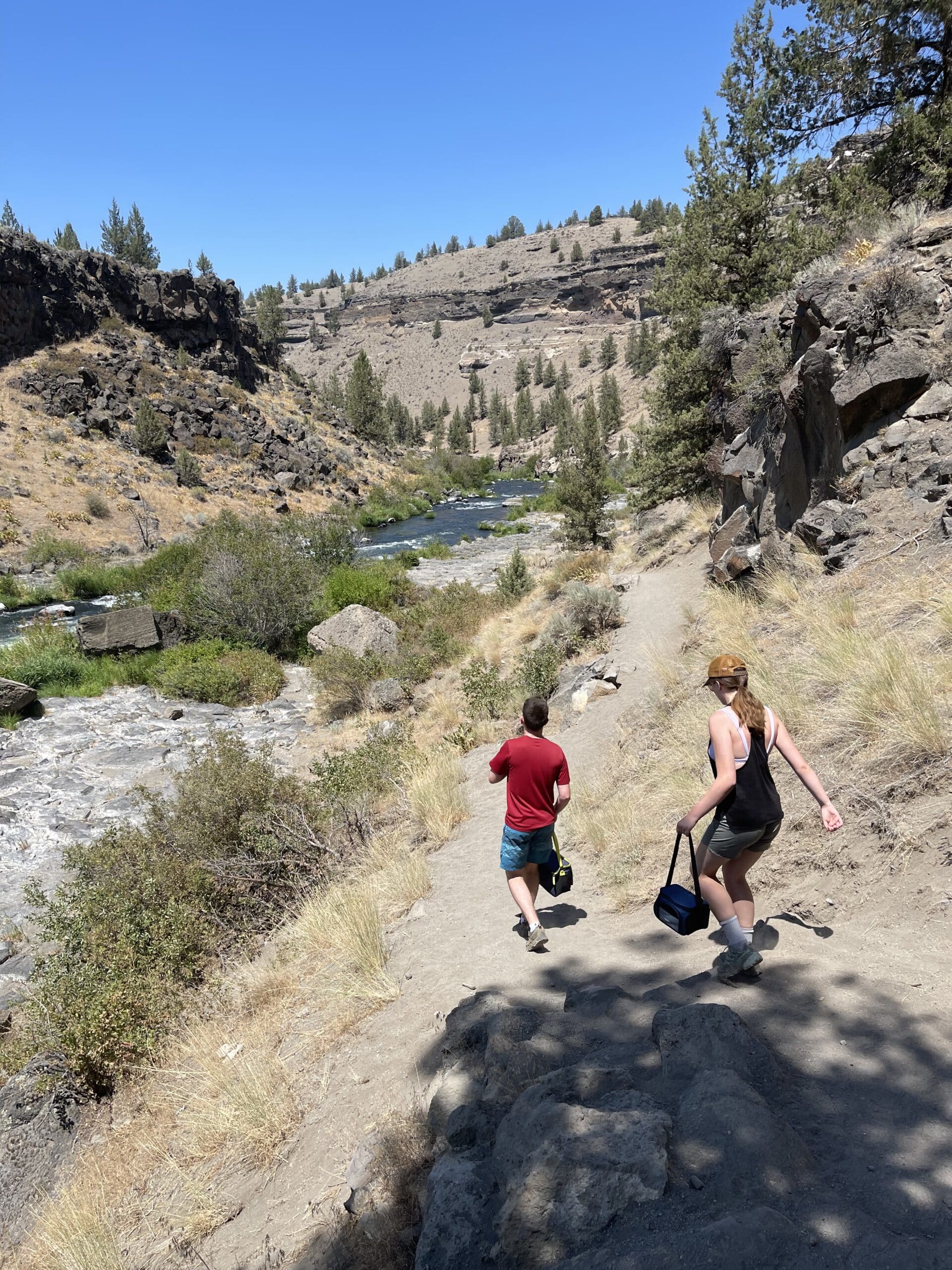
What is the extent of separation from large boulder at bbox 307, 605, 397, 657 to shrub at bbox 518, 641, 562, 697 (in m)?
4.95

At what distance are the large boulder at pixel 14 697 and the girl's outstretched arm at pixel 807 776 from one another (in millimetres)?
15183

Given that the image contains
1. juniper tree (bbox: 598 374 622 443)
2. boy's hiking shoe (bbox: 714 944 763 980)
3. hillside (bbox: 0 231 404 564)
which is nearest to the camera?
boy's hiking shoe (bbox: 714 944 763 980)

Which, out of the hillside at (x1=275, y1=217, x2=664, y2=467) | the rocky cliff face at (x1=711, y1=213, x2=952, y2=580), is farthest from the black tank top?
the hillside at (x1=275, y1=217, x2=664, y2=467)

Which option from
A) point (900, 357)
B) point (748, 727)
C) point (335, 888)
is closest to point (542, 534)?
point (900, 357)

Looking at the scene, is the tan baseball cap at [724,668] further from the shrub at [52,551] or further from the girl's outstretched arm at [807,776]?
the shrub at [52,551]

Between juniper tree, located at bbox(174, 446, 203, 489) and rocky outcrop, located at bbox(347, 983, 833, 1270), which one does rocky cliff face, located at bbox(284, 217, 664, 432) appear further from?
rocky outcrop, located at bbox(347, 983, 833, 1270)

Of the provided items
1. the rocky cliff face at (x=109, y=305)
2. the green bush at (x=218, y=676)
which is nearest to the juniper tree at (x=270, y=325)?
the rocky cliff face at (x=109, y=305)

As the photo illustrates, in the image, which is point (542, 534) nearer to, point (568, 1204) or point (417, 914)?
point (417, 914)

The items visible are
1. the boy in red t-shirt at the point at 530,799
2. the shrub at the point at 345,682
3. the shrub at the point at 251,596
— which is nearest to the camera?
the boy in red t-shirt at the point at 530,799

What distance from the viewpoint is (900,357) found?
8766 millimetres

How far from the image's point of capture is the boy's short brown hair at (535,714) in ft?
16.3

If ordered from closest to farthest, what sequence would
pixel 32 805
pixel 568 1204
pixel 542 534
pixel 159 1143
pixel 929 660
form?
pixel 568 1204
pixel 159 1143
pixel 929 660
pixel 32 805
pixel 542 534

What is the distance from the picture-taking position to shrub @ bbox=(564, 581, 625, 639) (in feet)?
45.0

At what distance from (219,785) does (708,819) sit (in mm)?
5547
